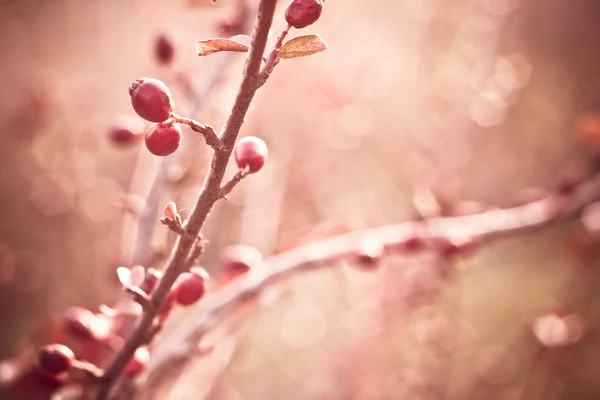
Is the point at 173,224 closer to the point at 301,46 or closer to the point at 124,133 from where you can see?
the point at 301,46

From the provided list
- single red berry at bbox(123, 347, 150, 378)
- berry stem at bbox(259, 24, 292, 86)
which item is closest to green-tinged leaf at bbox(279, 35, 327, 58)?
berry stem at bbox(259, 24, 292, 86)

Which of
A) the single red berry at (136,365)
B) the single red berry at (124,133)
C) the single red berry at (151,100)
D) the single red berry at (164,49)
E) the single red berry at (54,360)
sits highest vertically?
the single red berry at (151,100)

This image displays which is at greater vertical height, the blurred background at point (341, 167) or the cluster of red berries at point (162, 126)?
the cluster of red berries at point (162, 126)

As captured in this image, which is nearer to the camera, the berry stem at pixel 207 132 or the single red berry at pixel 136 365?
the berry stem at pixel 207 132

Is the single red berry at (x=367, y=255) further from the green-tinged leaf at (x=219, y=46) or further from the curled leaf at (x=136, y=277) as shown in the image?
the green-tinged leaf at (x=219, y=46)

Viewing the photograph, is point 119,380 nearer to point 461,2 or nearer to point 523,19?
point 461,2

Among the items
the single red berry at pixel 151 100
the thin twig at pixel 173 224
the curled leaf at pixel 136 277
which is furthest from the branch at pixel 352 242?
the single red berry at pixel 151 100

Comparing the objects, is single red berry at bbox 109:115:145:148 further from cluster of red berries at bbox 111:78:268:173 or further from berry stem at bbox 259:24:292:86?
berry stem at bbox 259:24:292:86
